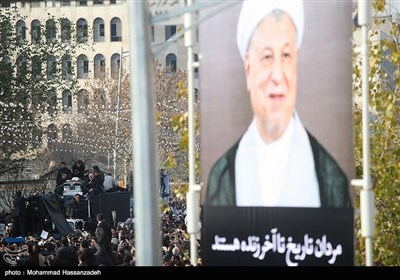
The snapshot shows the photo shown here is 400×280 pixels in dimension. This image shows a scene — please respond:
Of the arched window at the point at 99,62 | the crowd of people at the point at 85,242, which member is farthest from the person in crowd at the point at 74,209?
the arched window at the point at 99,62

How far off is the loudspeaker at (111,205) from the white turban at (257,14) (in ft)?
46.9

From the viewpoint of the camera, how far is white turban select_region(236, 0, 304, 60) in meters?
11.5

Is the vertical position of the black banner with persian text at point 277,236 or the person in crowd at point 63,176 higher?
the person in crowd at point 63,176

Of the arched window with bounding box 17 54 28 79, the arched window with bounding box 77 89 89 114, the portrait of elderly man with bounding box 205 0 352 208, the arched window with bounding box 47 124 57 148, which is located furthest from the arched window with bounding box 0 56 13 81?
the portrait of elderly man with bounding box 205 0 352 208

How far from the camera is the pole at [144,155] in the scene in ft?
33.0

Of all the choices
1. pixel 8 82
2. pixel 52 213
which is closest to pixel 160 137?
pixel 8 82

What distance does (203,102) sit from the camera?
1212 centimetres

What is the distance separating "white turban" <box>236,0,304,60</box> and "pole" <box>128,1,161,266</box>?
1928 millimetres

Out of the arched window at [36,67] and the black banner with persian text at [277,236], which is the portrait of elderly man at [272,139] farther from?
the arched window at [36,67]

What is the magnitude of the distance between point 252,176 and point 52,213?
45.9 ft

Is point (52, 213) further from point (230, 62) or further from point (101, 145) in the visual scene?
point (101, 145)

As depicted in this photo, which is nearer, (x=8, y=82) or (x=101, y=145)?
(x=8, y=82)

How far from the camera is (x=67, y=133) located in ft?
211

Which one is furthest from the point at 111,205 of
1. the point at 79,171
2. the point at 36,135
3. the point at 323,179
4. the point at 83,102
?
the point at 83,102
